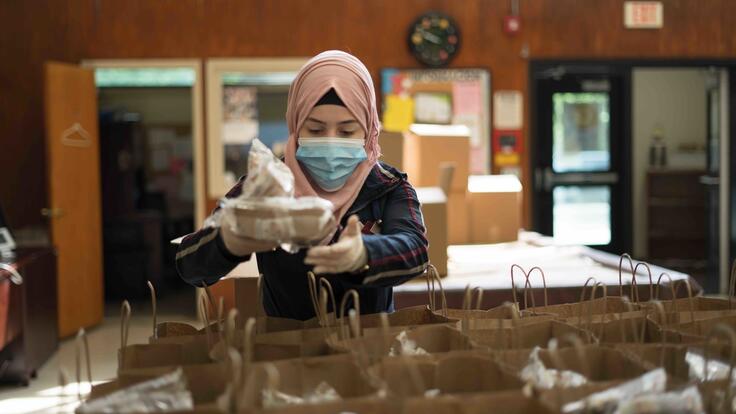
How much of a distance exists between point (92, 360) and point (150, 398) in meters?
4.43

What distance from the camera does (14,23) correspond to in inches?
258

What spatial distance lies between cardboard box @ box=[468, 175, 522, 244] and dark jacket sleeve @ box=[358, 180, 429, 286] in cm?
244

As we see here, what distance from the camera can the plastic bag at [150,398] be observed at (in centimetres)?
125

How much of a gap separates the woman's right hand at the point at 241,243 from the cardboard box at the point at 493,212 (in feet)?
9.15

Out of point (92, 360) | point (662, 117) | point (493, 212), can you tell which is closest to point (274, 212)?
point (493, 212)

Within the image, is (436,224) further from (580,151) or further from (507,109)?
(580,151)

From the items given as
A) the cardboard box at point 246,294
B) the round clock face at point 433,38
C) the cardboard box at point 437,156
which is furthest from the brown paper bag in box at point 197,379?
the round clock face at point 433,38

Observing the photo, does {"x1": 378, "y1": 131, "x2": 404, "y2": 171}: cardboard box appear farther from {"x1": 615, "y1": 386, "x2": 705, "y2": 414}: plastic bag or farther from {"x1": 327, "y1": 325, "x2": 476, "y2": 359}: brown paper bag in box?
{"x1": 615, "y1": 386, "x2": 705, "y2": 414}: plastic bag

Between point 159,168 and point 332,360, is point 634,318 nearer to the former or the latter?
point 332,360

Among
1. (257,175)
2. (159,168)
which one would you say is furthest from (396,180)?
(159,168)

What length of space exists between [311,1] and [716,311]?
5.23 m

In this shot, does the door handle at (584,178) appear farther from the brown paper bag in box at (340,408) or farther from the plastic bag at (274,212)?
the brown paper bag in box at (340,408)

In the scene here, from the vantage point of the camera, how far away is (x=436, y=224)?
3201 mm

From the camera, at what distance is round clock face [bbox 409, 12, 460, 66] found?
21.8 ft
